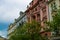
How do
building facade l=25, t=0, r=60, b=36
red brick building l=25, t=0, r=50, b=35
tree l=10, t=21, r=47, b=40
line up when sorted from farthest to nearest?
red brick building l=25, t=0, r=50, b=35
building facade l=25, t=0, r=60, b=36
tree l=10, t=21, r=47, b=40

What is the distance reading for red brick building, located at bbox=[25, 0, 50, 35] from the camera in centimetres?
7888

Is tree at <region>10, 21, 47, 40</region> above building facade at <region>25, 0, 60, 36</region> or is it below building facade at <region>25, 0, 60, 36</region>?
below

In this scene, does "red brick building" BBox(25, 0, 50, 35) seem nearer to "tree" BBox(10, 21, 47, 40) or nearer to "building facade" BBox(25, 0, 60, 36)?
"building facade" BBox(25, 0, 60, 36)

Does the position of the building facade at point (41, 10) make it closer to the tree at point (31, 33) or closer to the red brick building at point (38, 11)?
the red brick building at point (38, 11)

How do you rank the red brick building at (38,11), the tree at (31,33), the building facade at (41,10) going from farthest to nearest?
1. the red brick building at (38,11)
2. the building facade at (41,10)
3. the tree at (31,33)

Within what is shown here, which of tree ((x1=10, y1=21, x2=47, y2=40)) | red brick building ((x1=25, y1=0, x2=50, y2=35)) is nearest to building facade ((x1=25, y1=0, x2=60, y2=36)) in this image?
red brick building ((x1=25, y1=0, x2=50, y2=35))

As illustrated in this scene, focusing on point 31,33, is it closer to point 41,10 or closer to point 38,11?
point 41,10

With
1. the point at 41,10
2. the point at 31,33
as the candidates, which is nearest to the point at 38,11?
the point at 41,10

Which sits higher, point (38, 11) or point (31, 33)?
point (38, 11)

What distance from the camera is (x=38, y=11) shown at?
84.5m

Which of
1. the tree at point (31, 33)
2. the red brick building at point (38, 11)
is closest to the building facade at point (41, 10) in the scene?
the red brick building at point (38, 11)

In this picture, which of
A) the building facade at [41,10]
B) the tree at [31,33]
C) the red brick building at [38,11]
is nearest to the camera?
the tree at [31,33]

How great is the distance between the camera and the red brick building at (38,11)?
259 ft

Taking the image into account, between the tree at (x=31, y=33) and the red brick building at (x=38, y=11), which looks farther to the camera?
the red brick building at (x=38, y=11)
